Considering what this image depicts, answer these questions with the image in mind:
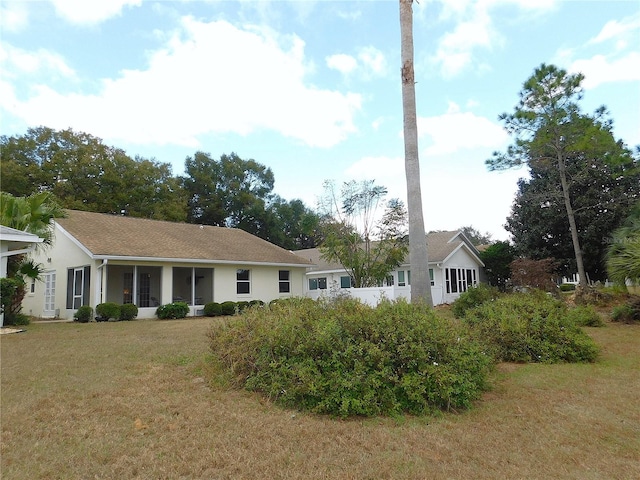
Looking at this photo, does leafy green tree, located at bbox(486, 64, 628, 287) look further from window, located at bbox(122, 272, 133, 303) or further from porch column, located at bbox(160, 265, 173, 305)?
window, located at bbox(122, 272, 133, 303)

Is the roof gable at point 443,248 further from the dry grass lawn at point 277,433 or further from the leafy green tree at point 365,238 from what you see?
the dry grass lawn at point 277,433

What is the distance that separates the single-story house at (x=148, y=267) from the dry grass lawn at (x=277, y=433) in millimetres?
10409

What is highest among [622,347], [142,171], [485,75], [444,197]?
[142,171]

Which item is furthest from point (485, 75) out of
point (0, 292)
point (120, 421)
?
point (0, 292)

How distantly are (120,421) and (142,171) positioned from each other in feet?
99.9

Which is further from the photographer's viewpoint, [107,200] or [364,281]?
[107,200]

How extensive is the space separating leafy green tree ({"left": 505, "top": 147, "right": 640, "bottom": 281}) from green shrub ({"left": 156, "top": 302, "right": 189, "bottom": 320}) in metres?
17.4

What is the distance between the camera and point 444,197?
1894 cm

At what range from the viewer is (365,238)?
20.7 metres

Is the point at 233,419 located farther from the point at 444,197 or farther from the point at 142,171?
the point at 142,171

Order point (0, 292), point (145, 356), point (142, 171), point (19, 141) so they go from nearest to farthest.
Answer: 1. point (145, 356)
2. point (0, 292)
3. point (19, 141)
4. point (142, 171)

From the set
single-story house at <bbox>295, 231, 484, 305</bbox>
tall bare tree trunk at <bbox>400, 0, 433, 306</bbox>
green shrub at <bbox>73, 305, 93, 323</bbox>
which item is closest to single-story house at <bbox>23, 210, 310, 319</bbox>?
green shrub at <bbox>73, 305, 93, 323</bbox>

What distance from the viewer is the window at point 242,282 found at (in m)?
20.1

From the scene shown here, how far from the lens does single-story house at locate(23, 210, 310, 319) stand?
16203 mm
